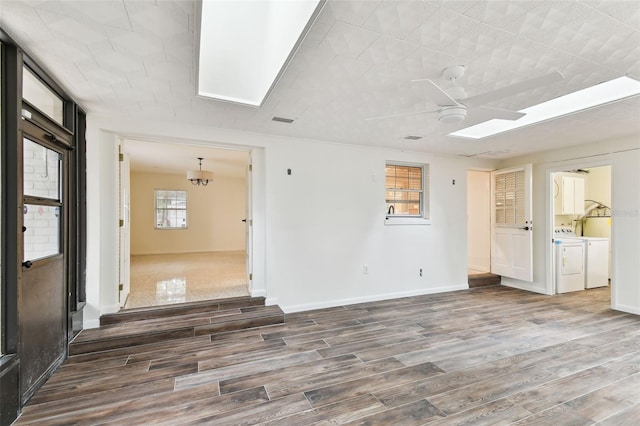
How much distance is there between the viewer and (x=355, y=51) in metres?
1.96

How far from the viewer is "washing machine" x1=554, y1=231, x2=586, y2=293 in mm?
5000

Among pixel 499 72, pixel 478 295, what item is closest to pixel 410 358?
pixel 499 72

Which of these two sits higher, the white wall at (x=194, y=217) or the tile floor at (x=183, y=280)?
the white wall at (x=194, y=217)

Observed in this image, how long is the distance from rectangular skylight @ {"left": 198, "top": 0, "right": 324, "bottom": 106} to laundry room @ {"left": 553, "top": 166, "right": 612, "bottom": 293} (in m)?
5.23

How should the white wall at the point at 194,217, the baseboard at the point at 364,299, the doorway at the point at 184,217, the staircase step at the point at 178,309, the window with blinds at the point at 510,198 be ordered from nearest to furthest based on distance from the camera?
the staircase step at the point at 178,309 < the baseboard at the point at 364,299 < the window with blinds at the point at 510,198 < the doorway at the point at 184,217 < the white wall at the point at 194,217

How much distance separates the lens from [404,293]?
15.9 feet

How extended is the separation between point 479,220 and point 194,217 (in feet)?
25.4

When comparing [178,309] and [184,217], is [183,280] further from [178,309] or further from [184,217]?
[184,217]

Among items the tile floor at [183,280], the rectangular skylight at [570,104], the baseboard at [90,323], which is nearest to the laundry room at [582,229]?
the rectangular skylight at [570,104]

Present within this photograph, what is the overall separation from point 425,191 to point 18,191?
5029 mm

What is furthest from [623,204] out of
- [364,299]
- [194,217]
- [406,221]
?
[194,217]

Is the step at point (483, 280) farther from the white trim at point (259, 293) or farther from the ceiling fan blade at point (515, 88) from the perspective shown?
the ceiling fan blade at point (515, 88)

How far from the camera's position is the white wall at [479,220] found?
595 cm

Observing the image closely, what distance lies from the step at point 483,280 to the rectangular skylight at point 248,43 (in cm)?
488
